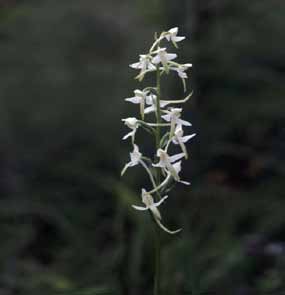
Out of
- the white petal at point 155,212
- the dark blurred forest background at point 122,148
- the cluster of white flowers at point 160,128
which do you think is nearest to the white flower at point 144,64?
the cluster of white flowers at point 160,128

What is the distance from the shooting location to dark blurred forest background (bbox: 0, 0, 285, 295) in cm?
473

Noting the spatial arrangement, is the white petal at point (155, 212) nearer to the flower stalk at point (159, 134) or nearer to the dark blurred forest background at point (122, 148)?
the flower stalk at point (159, 134)

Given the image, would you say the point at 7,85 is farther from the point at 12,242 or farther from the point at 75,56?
the point at 12,242

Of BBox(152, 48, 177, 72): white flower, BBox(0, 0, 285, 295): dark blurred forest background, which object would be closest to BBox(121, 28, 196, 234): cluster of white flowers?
BBox(152, 48, 177, 72): white flower

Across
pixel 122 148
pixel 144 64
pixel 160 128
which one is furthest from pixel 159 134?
pixel 122 148

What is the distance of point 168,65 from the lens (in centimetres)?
196

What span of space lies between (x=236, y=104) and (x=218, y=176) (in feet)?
1.85

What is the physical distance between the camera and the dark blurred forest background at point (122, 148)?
4734mm

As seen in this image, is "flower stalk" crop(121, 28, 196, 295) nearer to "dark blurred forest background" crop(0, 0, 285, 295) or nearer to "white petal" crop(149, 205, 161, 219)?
"white petal" crop(149, 205, 161, 219)

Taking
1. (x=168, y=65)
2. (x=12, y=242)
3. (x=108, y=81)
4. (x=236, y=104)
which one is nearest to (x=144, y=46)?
(x=108, y=81)

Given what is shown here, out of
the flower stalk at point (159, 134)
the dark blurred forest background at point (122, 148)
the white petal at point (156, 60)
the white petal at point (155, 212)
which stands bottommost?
the white petal at point (155, 212)

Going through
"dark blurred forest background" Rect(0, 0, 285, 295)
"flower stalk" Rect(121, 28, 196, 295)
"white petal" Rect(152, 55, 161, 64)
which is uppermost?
"dark blurred forest background" Rect(0, 0, 285, 295)

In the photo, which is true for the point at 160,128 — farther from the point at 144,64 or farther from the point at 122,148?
the point at 122,148

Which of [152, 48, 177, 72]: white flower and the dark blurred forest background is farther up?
the dark blurred forest background
